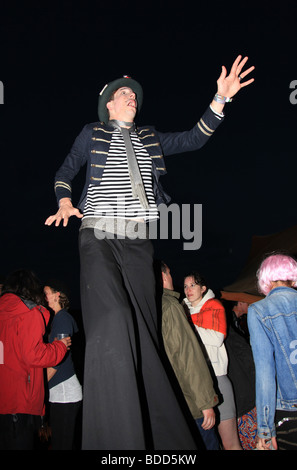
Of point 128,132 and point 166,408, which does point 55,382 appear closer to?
point 166,408

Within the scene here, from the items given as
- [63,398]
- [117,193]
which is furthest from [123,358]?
[63,398]

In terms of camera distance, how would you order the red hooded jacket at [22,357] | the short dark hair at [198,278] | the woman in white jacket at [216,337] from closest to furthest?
the red hooded jacket at [22,357] < the woman in white jacket at [216,337] < the short dark hair at [198,278]

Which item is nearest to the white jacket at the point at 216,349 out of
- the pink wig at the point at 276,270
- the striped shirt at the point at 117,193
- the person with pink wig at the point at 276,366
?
the pink wig at the point at 276,270

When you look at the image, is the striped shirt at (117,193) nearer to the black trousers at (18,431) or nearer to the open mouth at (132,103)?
the open mouth at (132,103)

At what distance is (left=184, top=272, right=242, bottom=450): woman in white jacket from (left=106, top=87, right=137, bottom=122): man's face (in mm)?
2541

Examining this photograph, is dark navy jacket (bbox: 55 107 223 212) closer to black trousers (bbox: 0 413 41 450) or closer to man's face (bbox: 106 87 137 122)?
man's face (bbox: 106 87 137 122)

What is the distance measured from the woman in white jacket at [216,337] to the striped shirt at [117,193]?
2.06 m

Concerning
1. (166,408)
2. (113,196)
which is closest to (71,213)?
(113,196)

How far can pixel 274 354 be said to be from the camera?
283 cm

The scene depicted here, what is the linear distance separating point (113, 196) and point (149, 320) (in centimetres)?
91

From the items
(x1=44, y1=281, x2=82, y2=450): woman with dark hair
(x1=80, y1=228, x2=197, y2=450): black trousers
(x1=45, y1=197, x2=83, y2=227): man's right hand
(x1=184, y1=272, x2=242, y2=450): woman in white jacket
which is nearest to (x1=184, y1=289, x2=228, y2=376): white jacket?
(x1=184, y1=272, x2=242, y2=450): woman in white jacket

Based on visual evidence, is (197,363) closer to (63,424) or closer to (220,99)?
(63,424)

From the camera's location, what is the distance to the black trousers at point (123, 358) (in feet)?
6.64
